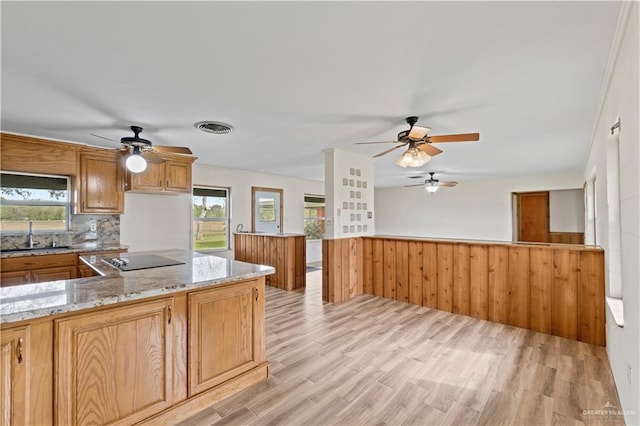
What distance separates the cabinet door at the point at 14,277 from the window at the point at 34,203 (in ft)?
2.54

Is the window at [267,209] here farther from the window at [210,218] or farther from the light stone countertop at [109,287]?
the light stone countertop at [109,287]

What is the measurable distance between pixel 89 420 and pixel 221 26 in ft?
7.27

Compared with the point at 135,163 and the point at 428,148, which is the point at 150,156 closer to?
the point at 135,163

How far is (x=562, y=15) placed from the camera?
1.54m

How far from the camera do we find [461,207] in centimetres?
845

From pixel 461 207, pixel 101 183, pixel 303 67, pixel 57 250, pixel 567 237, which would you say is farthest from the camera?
pixel 461 207

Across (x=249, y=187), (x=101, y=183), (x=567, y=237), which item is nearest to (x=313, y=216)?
(x=249, y=187)

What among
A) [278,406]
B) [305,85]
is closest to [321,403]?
[278,406]

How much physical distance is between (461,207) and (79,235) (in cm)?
851

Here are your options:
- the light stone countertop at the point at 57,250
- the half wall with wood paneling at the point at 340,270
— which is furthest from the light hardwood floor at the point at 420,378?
the light stone countertop at the point at 57,250

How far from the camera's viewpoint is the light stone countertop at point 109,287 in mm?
1408

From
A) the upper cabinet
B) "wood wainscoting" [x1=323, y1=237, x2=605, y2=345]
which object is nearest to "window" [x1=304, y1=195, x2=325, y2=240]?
"wood wainscoting" [x1=323, y1=237, x2=605, y2=345]

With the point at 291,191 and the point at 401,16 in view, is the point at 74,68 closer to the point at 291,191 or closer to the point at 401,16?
the point at 401,16

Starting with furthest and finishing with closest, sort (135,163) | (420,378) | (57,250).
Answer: (57,250) → (135,163) → (420,378)
